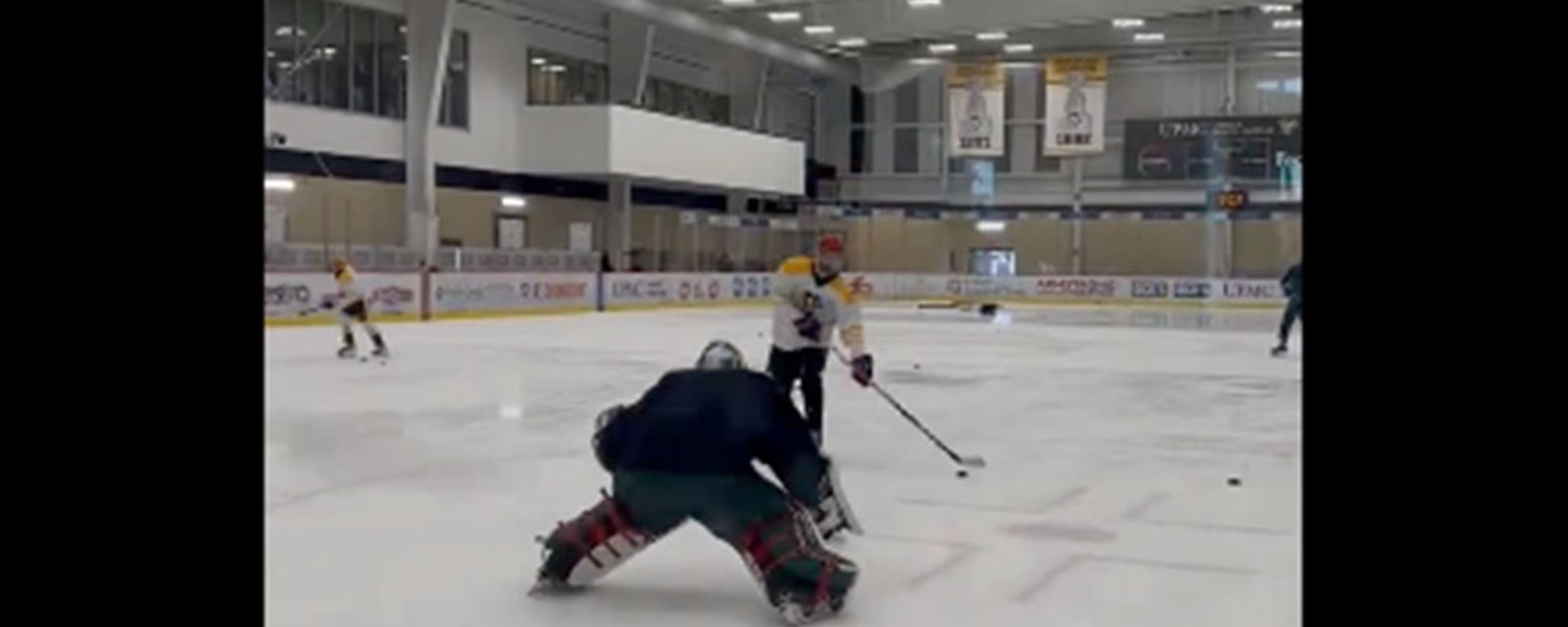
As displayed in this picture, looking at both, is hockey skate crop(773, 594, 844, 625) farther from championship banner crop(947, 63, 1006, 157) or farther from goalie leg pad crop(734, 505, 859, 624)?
championship banner crop(947, 63, 1006, 157)

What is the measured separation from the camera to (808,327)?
21.3 feet

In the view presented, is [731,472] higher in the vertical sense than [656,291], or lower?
lower

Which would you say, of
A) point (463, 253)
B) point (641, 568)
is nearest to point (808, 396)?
point (641, 568)

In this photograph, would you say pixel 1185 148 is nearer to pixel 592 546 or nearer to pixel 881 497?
pixel 881 497

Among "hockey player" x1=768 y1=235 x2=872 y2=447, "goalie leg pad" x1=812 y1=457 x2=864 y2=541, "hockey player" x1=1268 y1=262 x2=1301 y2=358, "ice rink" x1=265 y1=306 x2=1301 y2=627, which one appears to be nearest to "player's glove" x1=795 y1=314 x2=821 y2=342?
"hockey player" x1=768 y1=235 x2=872 y2=447

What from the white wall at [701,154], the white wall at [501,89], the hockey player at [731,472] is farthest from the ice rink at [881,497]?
the white wall at [701,154]

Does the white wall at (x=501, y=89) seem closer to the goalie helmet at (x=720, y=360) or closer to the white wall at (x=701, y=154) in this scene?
the white wall at (x=701, y=154)

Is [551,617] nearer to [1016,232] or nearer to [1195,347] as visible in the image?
[1195,347]

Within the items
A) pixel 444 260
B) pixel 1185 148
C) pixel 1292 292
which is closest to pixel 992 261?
pixel 1185 148

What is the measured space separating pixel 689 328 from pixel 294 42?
7.14 meters

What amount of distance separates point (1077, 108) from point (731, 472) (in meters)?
23.9
